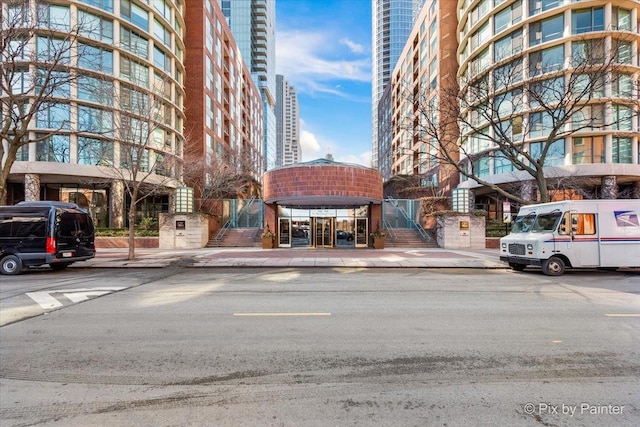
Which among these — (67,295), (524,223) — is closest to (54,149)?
(67,295)

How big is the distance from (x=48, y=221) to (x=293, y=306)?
10.9m

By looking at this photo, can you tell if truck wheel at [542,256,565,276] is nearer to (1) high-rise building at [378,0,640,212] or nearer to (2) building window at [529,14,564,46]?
(1) high-rise building at [378,0,640,212]

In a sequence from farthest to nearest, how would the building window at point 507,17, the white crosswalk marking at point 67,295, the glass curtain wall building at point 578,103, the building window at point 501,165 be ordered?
the building window at point 507,17 → the building window at point 501,165 → the glass curtain wall building at point 578,103 → the white crosswalk marking at point 67,295

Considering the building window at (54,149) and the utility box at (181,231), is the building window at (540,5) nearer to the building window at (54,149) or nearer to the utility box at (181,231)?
the utility box at (181,231)

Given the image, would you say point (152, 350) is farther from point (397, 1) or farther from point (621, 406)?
point (397, 1)

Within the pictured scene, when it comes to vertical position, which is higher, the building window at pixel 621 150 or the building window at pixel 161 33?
the building window at pixel 161 33

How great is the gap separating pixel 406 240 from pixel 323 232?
622 centimetres

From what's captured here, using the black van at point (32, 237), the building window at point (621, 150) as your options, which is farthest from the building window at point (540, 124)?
the black van at point (32, 237)

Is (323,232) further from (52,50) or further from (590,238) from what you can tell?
(52,50)

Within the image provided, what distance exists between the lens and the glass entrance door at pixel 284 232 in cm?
2394

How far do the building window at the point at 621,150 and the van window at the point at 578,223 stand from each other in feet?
→ 79.9

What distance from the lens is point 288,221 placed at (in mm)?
24172

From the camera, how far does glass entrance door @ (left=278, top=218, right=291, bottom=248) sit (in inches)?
942

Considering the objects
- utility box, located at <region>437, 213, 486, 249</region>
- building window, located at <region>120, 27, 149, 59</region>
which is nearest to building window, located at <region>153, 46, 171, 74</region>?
building window, located at <region>120, 27, 149, 59</region>
